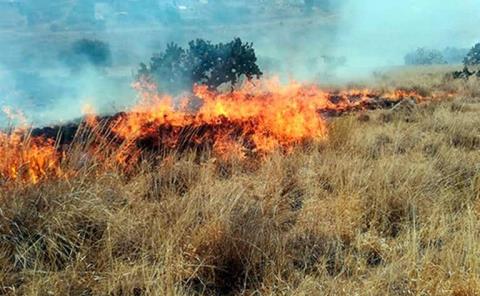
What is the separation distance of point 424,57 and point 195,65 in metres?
30.1

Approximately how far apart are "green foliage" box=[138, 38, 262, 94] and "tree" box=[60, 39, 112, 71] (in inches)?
172

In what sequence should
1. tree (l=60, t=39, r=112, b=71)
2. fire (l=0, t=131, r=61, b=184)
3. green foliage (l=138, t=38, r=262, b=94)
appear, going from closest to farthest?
fire (l=0, t=131, r=61, b=184) < green foliage (l=138, t=38, r=262, b=94) < tree (l=60, t=39, r=112, b=71)

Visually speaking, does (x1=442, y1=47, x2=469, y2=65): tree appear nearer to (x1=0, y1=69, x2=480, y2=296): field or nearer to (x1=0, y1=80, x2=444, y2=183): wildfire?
(x1=0, y1=80, x2=444, y2=183): wildfire

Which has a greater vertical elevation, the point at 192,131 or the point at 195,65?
the point at 195,65

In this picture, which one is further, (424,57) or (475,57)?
(424,57)

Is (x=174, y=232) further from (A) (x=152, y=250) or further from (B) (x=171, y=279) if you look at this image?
(B) (x=171, y=279)

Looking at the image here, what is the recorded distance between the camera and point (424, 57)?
37.6m

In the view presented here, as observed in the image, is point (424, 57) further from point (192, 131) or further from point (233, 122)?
point (192, 131)

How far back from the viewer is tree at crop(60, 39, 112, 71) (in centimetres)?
1536

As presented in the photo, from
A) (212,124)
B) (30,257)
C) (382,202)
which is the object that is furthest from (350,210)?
(212,124)

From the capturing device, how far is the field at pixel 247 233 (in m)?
3.15

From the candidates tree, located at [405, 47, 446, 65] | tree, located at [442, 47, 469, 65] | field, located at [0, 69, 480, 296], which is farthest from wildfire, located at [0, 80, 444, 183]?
tree, located at [442, 47, 469, 65]

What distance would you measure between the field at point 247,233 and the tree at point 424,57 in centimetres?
3374

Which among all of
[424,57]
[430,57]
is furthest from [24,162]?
[424,57]
